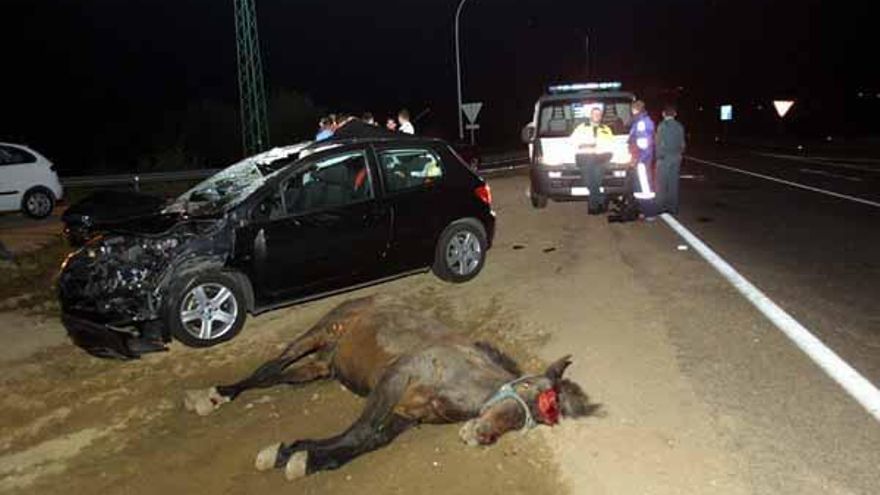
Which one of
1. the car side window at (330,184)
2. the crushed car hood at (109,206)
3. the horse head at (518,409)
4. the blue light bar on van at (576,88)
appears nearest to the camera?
the horse head at (518,409)

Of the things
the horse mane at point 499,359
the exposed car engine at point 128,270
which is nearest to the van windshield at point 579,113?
the exposed car engine at point 128,270

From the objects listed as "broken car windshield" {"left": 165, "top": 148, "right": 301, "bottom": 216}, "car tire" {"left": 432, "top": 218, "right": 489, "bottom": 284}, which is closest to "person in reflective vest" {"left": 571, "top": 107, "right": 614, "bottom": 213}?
"car tire" {"left": 432, "top": 218, "right": 489, "bottom": 284}

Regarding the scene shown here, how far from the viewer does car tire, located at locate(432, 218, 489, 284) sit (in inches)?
341

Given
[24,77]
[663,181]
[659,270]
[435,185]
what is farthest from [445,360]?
[24,77]

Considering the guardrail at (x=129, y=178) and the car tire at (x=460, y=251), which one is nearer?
the car tire at (x=460, y=251)

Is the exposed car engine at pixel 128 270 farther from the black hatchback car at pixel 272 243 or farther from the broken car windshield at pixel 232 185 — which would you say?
the broken car windshield at pixel 232 185

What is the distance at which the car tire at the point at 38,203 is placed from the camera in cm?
1631

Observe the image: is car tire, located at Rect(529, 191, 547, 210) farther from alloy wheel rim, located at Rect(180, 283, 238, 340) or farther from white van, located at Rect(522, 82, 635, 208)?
alloy wheel rim, located at Rect(180, 283, 238, 340)

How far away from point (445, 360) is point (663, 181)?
9.58m

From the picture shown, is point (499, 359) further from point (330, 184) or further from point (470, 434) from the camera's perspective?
point (330, 184)

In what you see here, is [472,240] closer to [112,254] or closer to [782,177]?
[112,254]

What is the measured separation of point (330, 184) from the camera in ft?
25.0

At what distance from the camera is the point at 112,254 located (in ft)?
21.6

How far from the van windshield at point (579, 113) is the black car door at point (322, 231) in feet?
23.1
